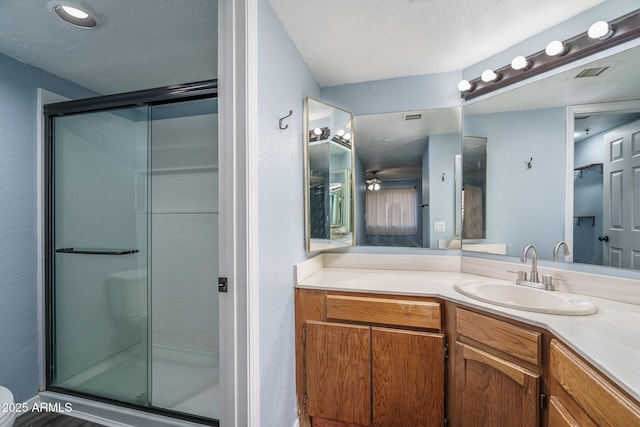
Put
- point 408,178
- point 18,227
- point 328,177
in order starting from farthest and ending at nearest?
point 408,178, point 328,177, point 18,227

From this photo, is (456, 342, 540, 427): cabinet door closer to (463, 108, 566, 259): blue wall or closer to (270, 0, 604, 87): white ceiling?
(463, 108, 566, 259): blue wall

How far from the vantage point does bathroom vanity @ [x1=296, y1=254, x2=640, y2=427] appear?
853 mm

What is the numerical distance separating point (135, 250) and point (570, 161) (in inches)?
111

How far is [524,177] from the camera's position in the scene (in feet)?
4.94

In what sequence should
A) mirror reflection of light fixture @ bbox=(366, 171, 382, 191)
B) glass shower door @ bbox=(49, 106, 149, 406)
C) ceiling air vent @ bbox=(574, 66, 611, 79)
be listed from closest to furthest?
1. ceiling air vent @ bbox=(574, 66, 611, 79)
2. glass shower door @ bbox=(49, 106, 149, 406)
3. mirror reflection of light fixture @ bbox=(366, 171, 382, 191)

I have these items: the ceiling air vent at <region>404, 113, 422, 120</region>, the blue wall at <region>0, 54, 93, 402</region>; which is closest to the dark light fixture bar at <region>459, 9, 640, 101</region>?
the ceiling air vent at <region>404, 113, 422, 120</region>

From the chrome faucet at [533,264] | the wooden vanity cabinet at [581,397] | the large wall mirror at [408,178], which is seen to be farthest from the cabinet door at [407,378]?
the large wall mirror at [408,178]

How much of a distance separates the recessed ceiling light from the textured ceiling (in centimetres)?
3

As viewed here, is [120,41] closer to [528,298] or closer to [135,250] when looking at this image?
[135,250]

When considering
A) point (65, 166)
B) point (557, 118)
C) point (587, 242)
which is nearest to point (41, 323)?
point (65, 166)

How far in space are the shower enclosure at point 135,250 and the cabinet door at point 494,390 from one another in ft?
4.41

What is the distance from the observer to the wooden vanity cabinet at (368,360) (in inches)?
50.8

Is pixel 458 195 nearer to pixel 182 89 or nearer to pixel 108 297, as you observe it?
pixel 182 89

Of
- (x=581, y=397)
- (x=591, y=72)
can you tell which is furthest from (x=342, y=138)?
(x=581, y=397)
